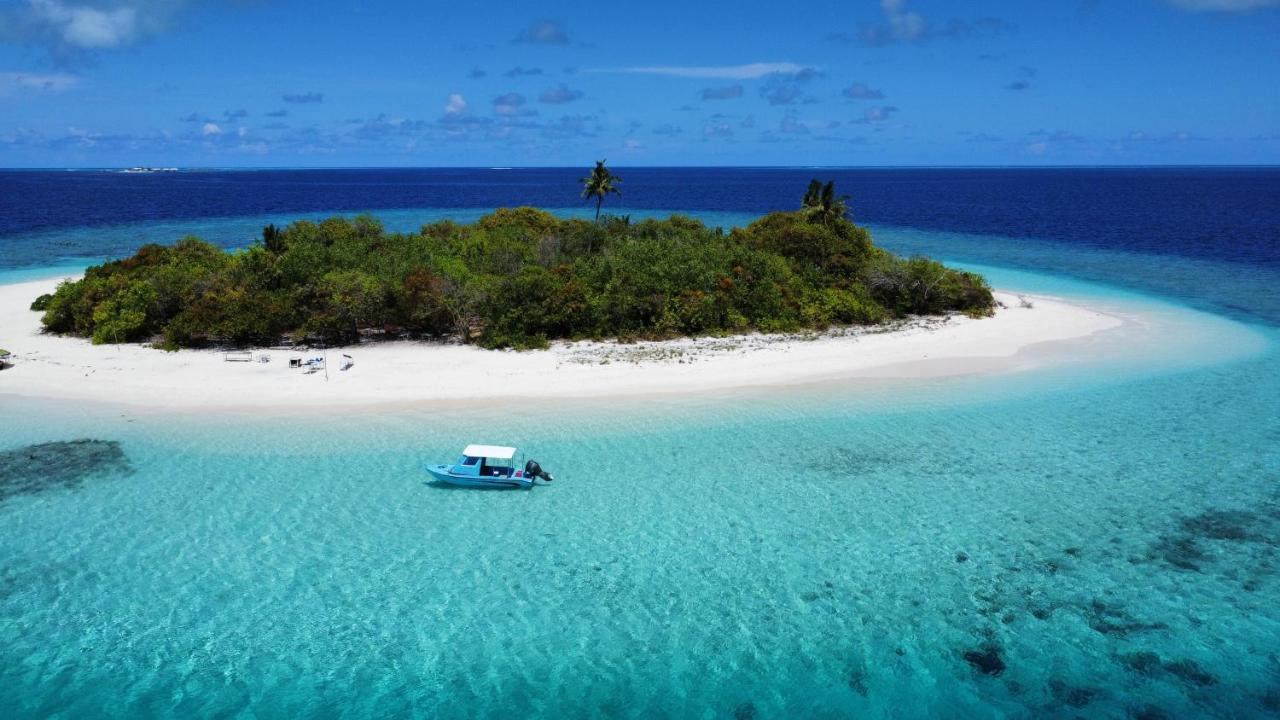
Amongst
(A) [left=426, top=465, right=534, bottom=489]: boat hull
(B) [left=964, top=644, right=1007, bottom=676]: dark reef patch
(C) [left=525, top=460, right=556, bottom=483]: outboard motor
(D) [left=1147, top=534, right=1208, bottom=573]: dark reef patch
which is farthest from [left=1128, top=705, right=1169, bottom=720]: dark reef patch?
(A) [left=426, top=465, right=534, bottom=489]: boat hull

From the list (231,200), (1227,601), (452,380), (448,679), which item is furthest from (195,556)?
(231,200)

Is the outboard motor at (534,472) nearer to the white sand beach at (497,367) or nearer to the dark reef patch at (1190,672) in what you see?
the white sand beach at (497,367)

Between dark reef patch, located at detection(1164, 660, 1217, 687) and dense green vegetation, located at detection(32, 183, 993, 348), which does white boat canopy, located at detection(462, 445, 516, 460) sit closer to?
dense green vegetation, located at detection(32, 183, 993, 348)

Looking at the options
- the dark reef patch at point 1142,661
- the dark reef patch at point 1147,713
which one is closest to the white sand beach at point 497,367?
the dark reef patch at point 1142,661

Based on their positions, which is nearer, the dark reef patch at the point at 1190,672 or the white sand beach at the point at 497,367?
the dark reef patch at the point at 1190,672

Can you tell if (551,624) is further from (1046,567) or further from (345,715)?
(1046,567)
